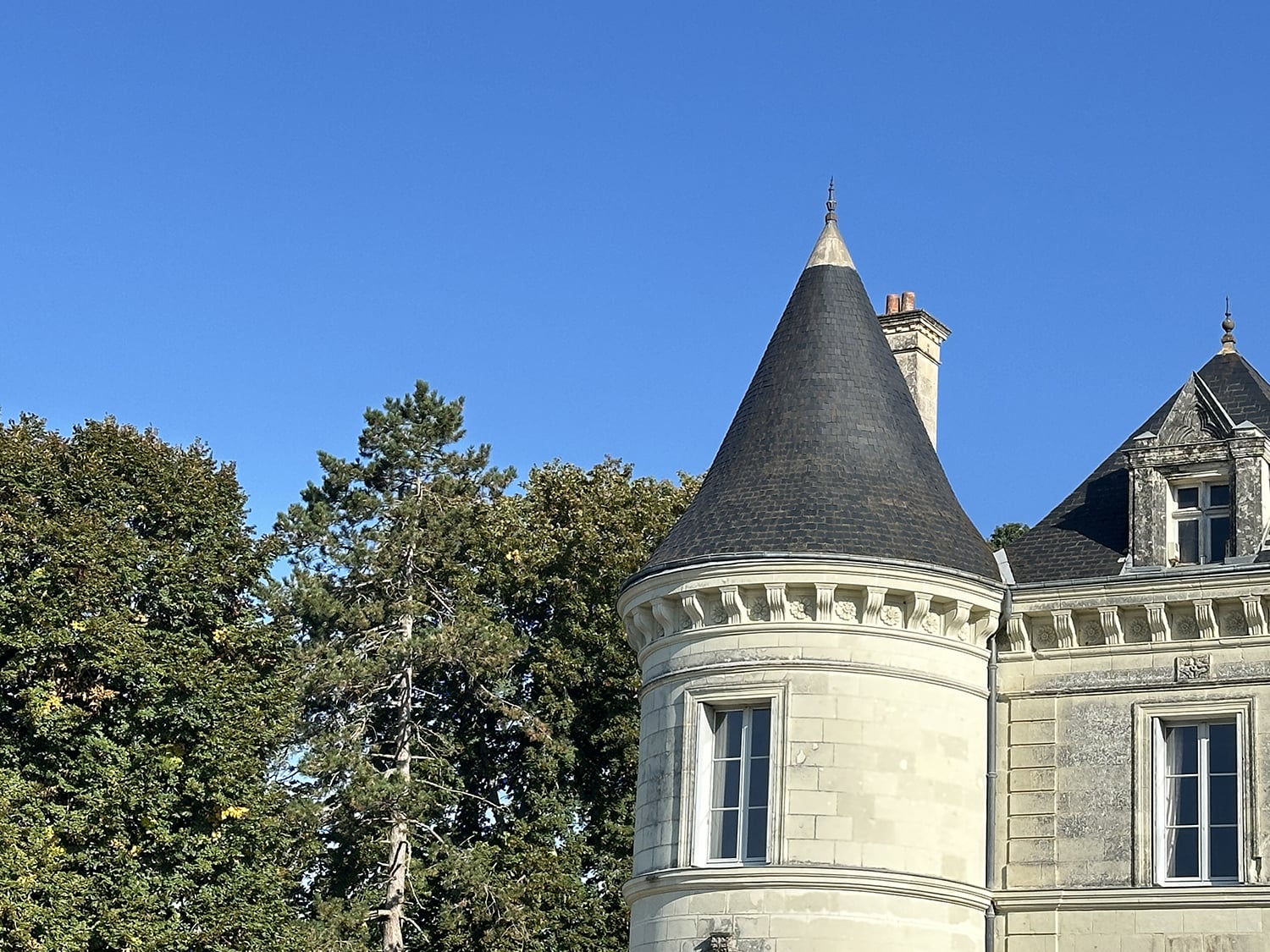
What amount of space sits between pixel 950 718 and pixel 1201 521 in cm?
362

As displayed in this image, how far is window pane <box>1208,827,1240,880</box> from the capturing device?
19297 millimetres

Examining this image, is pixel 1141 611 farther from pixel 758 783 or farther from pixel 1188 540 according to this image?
pixel 758 783

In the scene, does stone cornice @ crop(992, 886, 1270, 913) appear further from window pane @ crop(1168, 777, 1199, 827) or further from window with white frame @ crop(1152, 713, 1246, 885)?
window pane @ crop(1168, 777, 1199, 827)

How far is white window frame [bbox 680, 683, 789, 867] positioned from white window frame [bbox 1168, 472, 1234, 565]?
481 cm

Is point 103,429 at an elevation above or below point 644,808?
above

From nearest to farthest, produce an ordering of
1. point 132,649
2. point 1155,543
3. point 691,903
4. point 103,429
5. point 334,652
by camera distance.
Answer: point 691,903
point 1155,543
point 132,649
point 103,429
point 334,652

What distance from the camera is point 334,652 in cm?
3316

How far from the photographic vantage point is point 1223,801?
64.2 feet

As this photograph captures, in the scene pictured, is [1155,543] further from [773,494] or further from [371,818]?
[371,818]

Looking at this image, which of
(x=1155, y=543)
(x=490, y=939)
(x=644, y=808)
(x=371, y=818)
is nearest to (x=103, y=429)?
(x=371, y=818)

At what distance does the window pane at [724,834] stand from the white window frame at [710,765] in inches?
2.2

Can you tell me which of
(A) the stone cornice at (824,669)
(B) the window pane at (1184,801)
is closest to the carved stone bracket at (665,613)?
(A) the stone cornice at (824,669)

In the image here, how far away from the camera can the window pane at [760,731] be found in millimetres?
20000

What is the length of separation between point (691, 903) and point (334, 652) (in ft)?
48.7
